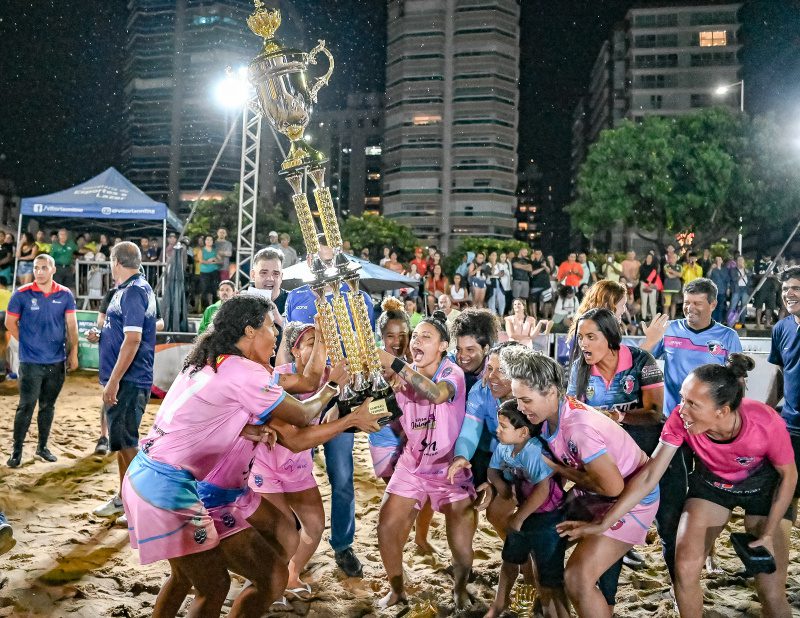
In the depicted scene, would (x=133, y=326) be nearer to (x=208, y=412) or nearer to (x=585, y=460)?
(x=208, y=412)

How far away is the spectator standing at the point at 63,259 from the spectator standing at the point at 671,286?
576 inches

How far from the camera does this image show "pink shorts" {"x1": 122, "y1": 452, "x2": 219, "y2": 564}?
275 centimetres

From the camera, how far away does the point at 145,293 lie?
214 inches

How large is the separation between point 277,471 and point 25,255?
13.0m

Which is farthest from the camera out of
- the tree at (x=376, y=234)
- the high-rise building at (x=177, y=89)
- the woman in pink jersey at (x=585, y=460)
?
the high-rise building at (x=177, y=89)

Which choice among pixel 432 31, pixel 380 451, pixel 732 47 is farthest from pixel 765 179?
pixel 432 31

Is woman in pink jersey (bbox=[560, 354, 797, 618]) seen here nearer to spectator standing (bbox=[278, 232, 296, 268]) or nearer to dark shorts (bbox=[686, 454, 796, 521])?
dark shorts (bbox=[686, 454, 796, 521])

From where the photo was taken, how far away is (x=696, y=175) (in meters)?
36.3

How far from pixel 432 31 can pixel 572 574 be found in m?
102

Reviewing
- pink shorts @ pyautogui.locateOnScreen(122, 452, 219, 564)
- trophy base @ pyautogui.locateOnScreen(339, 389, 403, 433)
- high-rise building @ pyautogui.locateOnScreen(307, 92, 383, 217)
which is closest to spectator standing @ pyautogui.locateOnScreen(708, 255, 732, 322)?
trophy base @ pyautogui.locateOnScreen(339, 389, 403, 433)

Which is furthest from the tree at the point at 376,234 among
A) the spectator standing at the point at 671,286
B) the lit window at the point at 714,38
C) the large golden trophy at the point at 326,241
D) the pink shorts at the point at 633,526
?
the pink shorts at the point at 633,526

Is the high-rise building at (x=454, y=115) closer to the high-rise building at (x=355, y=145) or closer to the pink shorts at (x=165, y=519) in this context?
the high-rise building at (x=355, y=145)

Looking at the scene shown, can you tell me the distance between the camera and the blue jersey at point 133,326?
5.36 metres

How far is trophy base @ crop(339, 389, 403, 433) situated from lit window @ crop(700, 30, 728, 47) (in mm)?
83254
